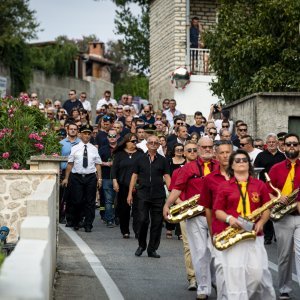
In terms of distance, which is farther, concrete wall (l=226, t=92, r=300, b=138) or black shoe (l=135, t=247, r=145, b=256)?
concrete wall (l=226, t=92, r=300, b=138)

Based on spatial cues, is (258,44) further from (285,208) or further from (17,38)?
(17,38)

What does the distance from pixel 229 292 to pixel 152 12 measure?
37693mm

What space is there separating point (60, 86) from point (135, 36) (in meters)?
5.50

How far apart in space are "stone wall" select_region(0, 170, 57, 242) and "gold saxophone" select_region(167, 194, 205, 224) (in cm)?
503

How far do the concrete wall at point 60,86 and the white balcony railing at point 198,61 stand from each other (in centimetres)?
1350

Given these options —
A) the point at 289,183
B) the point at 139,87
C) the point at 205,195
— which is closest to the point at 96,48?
the point at 139,87

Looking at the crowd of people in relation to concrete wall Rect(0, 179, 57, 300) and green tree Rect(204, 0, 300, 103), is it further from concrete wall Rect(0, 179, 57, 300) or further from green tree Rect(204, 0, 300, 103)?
green tree Rect(204, 0, 300, 103)

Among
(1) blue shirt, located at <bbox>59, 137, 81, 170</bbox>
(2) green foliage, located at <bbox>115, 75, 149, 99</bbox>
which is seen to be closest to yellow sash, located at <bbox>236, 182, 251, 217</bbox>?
(1) blue shirt, located at <bbox>59, 137, 81, 170</bbox>

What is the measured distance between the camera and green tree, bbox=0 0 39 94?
46.5m

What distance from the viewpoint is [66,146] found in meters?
22.4

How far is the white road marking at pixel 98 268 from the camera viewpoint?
42.1ft

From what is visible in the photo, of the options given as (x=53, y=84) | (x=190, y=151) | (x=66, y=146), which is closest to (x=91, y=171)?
(x=66, y=146)

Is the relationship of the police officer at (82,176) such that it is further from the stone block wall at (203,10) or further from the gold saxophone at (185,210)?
the stone block wall at (203,10)

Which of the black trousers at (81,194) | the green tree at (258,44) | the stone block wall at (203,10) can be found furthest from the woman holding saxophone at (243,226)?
the stone block wall at (203,10)
